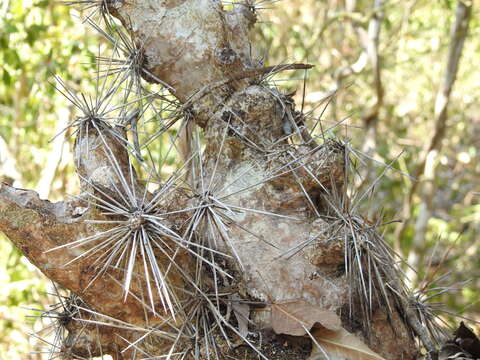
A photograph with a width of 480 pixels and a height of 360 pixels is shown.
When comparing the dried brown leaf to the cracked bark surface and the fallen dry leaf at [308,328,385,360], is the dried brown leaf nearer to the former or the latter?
the cracked bark surface

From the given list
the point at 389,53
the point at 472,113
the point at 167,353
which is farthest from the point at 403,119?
the point at 167,353

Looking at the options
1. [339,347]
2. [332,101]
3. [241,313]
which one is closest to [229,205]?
[241,313]

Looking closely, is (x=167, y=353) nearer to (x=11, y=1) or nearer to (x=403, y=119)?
(x=11, y=1)

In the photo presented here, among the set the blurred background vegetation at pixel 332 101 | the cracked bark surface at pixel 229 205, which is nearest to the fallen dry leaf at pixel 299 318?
the cracked bark surface at pixel 229 205

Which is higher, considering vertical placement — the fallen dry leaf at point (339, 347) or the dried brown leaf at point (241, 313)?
the dried brown leaf at point (241, 313)

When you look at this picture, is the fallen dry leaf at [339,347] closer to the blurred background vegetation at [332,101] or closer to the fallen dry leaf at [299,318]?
the fallen dry leaf at [299,318]

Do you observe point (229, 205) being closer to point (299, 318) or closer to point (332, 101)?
point (299, 318)

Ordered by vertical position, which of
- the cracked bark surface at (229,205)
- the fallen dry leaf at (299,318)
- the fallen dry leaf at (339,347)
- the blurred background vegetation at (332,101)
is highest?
the blurred background vegetation at (332,101)
